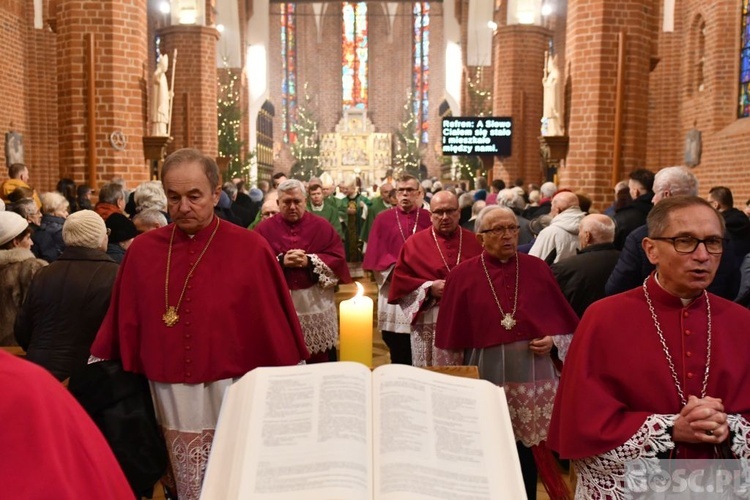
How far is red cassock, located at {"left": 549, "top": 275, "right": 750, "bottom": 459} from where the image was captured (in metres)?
2.30

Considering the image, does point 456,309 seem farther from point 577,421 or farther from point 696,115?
point 696,115

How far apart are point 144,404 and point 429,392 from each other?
1.43 metres

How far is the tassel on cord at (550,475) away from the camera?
364 cm

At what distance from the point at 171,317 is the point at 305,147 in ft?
105

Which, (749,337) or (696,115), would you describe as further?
(696,115)

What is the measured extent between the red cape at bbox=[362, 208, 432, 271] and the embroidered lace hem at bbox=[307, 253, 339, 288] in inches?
38.6

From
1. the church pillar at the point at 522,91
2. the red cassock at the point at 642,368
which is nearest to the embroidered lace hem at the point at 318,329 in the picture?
the red cassock at the point at 642,368

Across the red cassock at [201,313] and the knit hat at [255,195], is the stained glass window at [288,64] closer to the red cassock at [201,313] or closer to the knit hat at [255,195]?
the knit hat at [255,195]

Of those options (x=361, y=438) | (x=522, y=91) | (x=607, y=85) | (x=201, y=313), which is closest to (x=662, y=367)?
(x=361, y=438)

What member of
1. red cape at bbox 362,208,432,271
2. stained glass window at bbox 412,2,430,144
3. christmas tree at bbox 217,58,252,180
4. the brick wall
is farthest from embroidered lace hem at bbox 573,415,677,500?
stained glass window at bbox 412,2,430,144

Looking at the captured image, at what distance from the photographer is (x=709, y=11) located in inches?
620

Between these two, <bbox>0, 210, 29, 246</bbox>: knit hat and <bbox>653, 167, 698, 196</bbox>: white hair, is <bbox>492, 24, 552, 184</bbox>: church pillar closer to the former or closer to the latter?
<bbox>653, 167, 698, 196</bbox>: white hair

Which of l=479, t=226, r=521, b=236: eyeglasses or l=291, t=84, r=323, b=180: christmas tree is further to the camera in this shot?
l=291, t=84, r=323, b=180: christmas tree

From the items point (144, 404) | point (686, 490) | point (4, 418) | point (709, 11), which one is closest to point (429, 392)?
point (686, 490)
